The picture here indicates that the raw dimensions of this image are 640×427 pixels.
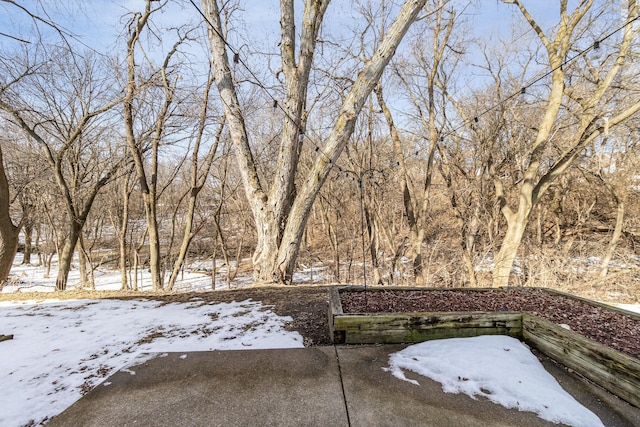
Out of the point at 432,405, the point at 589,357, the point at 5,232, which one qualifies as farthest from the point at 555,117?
the point at 5,232

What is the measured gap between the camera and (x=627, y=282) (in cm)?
741

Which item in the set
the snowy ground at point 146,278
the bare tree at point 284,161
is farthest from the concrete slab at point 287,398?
the snowy ground at point 146,278

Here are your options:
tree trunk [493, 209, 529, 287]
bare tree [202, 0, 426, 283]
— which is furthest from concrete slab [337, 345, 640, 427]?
tree trunk [493, 209, 529, 287]

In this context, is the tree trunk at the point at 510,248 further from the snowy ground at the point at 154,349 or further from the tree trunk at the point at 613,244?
the snowy ground at the point at 154,349

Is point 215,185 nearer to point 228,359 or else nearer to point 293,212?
point 293,212

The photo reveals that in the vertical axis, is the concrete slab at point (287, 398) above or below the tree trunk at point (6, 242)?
below

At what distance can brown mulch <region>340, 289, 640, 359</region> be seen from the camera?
2307 millimetres

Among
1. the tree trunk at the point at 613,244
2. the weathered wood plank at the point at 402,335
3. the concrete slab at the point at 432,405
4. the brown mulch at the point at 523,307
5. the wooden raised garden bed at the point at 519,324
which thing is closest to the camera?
the concrete slab at the point at 432,405

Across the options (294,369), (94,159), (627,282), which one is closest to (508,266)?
(627,282)

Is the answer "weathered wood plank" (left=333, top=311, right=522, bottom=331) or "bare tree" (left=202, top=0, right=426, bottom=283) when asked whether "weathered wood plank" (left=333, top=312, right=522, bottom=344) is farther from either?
"bare tree" (left=202, top=0, right=426, bottom=283)

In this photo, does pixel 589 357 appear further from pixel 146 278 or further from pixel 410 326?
pixel 146 278

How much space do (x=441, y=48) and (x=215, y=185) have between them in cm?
1145

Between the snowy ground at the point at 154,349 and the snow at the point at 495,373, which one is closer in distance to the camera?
the snow at the point at 495,373

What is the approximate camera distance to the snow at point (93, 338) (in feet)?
6.38
